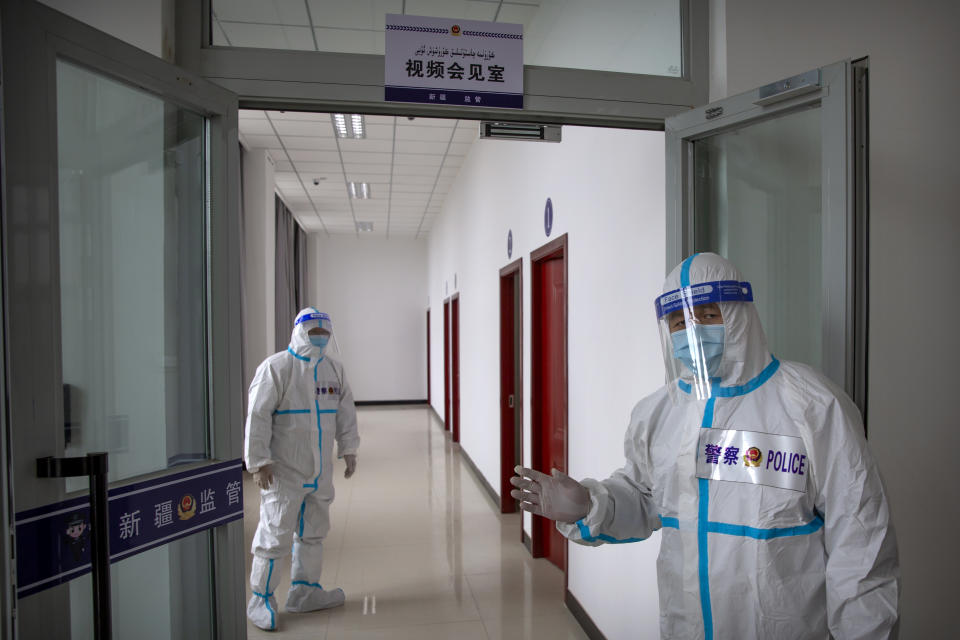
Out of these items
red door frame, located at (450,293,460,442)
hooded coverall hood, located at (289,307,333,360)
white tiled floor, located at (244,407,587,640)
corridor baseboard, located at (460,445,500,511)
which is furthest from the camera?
red door frame, located at (450,293,460,442)

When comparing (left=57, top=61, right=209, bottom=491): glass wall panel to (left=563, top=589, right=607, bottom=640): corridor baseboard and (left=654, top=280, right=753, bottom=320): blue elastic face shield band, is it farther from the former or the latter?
(left=563, top=589, right=607, bottom=640): corridor baseboard

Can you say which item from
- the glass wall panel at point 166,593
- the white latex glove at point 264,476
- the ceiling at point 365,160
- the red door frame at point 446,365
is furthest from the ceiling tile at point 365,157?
the glass wall panel at point 166,593

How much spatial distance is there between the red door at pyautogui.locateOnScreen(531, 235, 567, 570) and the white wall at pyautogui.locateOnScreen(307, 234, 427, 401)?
29.4 feet

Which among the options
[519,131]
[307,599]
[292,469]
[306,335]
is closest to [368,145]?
[306,335]

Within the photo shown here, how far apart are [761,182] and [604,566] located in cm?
191

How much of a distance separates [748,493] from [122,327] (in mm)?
1516

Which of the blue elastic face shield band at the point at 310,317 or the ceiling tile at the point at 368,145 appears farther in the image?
the ceiling tile at the point at 368,145

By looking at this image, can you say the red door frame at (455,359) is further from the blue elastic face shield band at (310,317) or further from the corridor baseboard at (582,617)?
the corridor baseboard at (582,617)

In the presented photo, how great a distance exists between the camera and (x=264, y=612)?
329cm

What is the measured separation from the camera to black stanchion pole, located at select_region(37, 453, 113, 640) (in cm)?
119

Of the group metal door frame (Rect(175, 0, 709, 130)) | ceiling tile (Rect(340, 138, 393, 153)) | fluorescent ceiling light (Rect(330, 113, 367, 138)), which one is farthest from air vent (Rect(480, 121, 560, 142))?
ceiling tile (Rect(340, 138, 393, 153))

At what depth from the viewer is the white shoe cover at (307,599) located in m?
3.45

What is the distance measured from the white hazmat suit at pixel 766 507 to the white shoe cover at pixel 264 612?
2467 mm

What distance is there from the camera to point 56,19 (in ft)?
4.17
